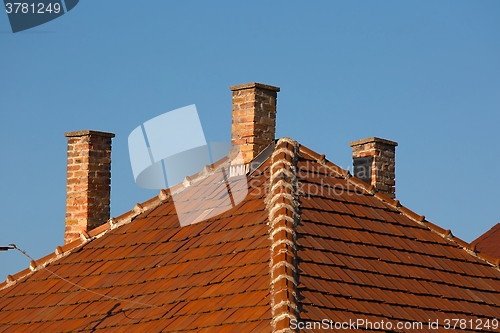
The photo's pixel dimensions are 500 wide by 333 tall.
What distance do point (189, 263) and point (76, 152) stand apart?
4.37m

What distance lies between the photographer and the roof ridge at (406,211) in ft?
42.5

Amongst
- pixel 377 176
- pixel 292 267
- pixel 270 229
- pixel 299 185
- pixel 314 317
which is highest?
pixel 377 176

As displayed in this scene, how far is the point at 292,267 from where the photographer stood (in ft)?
33.4

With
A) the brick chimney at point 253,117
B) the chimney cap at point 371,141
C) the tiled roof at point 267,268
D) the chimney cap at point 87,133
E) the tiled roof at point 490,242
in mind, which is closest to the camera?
the tiled roof at point 267,268

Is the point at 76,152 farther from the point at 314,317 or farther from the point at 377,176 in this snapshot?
the point at 314,317

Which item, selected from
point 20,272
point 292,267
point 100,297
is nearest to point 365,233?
point 292,267

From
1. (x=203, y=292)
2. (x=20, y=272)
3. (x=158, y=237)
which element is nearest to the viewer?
(x=203, y=292)

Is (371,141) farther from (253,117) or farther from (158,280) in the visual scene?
(158,280)

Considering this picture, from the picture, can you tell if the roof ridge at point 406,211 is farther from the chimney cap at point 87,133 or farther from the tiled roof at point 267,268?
the chimney cap at point 87,133

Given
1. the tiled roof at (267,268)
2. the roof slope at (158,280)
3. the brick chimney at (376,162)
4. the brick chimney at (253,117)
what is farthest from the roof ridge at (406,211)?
the brick chimney at (376,162)

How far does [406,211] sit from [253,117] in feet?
8.36

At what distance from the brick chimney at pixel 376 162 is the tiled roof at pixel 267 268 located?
1634mm

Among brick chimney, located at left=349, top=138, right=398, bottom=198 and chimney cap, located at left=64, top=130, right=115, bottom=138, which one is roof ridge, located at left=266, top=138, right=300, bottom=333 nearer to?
brick chimney, located at left=349, top=138, right=398, bottom=198

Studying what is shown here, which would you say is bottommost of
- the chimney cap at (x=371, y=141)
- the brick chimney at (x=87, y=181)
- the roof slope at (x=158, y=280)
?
the roof slope at (x=158, y=280)
